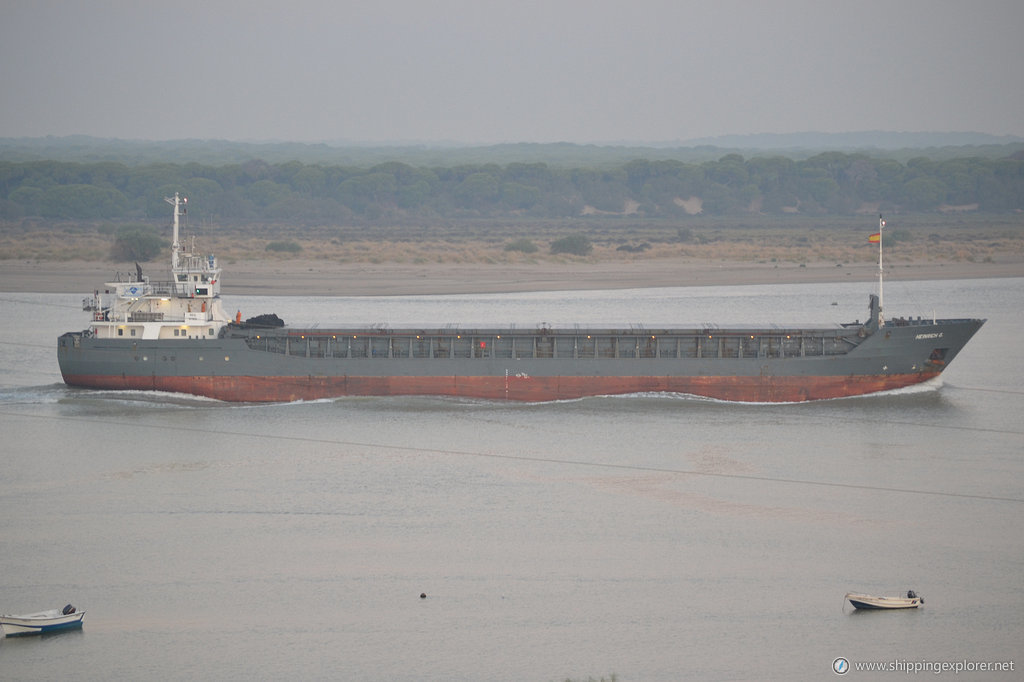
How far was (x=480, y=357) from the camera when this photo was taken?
43.0m

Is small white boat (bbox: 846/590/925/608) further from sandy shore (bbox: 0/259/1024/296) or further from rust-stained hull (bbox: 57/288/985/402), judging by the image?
sandy shore (bbox: 0/259/1024/296)

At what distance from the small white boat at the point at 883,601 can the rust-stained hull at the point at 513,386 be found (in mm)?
18710

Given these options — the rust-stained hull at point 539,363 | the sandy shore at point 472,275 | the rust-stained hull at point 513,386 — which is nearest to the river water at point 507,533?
the rust-stained hull at point 513,386

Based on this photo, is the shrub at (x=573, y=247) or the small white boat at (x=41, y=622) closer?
the small white boat at (x=41, y=622)

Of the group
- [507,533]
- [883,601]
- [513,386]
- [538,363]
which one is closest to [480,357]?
[513,386]

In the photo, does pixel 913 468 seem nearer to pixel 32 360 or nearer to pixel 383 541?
pixel 383 541

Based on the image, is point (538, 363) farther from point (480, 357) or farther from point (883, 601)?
point (883, 601)

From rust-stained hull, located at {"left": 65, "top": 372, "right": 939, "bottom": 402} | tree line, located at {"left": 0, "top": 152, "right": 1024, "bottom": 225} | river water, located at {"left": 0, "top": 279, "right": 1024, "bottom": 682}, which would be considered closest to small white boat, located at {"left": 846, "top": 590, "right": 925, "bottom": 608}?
river water, located at {"left": 0, "top": 279, "right": 1024, "bottom": 682}

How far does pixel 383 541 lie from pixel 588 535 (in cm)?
461

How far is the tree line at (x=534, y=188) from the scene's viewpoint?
522 ft

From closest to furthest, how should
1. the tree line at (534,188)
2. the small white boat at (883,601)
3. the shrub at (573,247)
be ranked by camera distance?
the small white boat at (883,601), the shrub at (573,247), the tree line at (534,188)

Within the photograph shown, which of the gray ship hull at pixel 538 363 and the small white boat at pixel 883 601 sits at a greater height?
the gray ship hull at pixel 538 363

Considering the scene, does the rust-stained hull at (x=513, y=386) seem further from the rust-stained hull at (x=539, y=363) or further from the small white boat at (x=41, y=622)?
the small white boat at (x=41, y=622)

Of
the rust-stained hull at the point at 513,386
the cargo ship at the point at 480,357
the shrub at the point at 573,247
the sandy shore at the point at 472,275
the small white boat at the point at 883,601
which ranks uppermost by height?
the shrub at the point at 573,247
